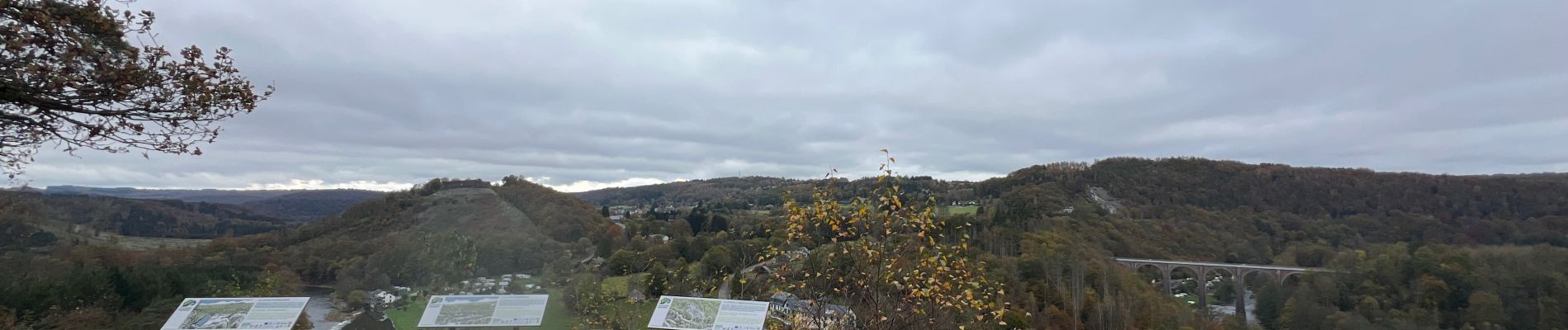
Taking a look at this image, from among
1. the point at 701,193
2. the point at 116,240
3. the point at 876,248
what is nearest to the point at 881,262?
the point at 876,248

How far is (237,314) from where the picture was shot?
655 centimetres

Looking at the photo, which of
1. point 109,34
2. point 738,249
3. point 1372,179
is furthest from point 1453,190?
point 109,34

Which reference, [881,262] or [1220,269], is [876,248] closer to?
[881,262]

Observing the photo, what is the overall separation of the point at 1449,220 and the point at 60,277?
78831mm

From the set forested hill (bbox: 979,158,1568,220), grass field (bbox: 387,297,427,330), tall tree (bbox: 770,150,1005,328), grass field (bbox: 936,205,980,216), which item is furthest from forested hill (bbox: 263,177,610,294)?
forested hill (bbox: 979,158,1568,220)

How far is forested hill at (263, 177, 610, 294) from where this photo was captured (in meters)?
13.3

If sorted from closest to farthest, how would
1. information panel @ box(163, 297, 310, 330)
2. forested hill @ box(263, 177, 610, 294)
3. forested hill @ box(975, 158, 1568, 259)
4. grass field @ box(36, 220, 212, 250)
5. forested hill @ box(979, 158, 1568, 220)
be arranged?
information panel @ box(163, 297, 310, 330) → grass field @ box(36, 220, 212, 250) → forested hill @ box(263, 177, 610, 294) → forested hill @ box(975, 158, 1568, 259) → forested hill @ box(979, 158, 1568, 220)

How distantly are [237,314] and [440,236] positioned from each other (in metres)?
8.20

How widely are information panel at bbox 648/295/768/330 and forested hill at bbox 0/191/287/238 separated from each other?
10.4m

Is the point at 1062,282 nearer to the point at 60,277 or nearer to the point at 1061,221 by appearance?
the point at 1061,221

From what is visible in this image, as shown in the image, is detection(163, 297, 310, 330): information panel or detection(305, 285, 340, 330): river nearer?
detection(163, 297, 310, 330): information panel

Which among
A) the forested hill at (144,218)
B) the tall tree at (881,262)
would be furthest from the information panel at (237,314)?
the forested hill at (144,218)

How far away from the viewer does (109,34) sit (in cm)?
352

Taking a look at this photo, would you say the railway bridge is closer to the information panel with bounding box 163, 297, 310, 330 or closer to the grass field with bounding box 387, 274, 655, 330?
the grass field with bounding box 387, 274, 655, 330
